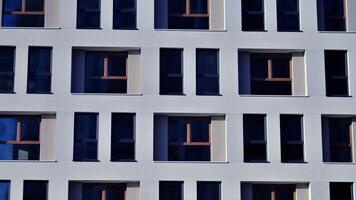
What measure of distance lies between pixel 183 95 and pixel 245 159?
3008mm

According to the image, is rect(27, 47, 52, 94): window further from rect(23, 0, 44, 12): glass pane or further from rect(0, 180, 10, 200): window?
rect(0, 180, 10, 200): window

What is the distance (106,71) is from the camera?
25.1 meters

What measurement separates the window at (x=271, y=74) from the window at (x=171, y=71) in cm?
258

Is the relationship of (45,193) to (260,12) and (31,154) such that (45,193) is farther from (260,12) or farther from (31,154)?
(260,12)

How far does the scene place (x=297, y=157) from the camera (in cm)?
2453

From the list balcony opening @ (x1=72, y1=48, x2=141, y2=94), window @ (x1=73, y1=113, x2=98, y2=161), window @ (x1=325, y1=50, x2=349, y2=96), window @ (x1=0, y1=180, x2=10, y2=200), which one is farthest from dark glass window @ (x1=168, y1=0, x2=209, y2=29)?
window @ (x1=0, y1=180, x2=10, y2=200)

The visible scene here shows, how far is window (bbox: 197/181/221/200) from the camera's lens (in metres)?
24.0

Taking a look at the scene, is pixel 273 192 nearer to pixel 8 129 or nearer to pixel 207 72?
pixel 207 72

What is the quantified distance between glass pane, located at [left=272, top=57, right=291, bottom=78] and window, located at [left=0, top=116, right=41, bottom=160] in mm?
8355

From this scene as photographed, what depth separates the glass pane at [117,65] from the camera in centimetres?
2512

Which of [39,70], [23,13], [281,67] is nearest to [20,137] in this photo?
[39,70]

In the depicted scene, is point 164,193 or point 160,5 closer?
point 164,193

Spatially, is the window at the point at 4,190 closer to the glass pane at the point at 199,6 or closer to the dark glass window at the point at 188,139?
the dark glass window at the point at 188,139

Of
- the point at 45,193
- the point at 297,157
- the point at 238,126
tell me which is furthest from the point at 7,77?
the point at 297,157
